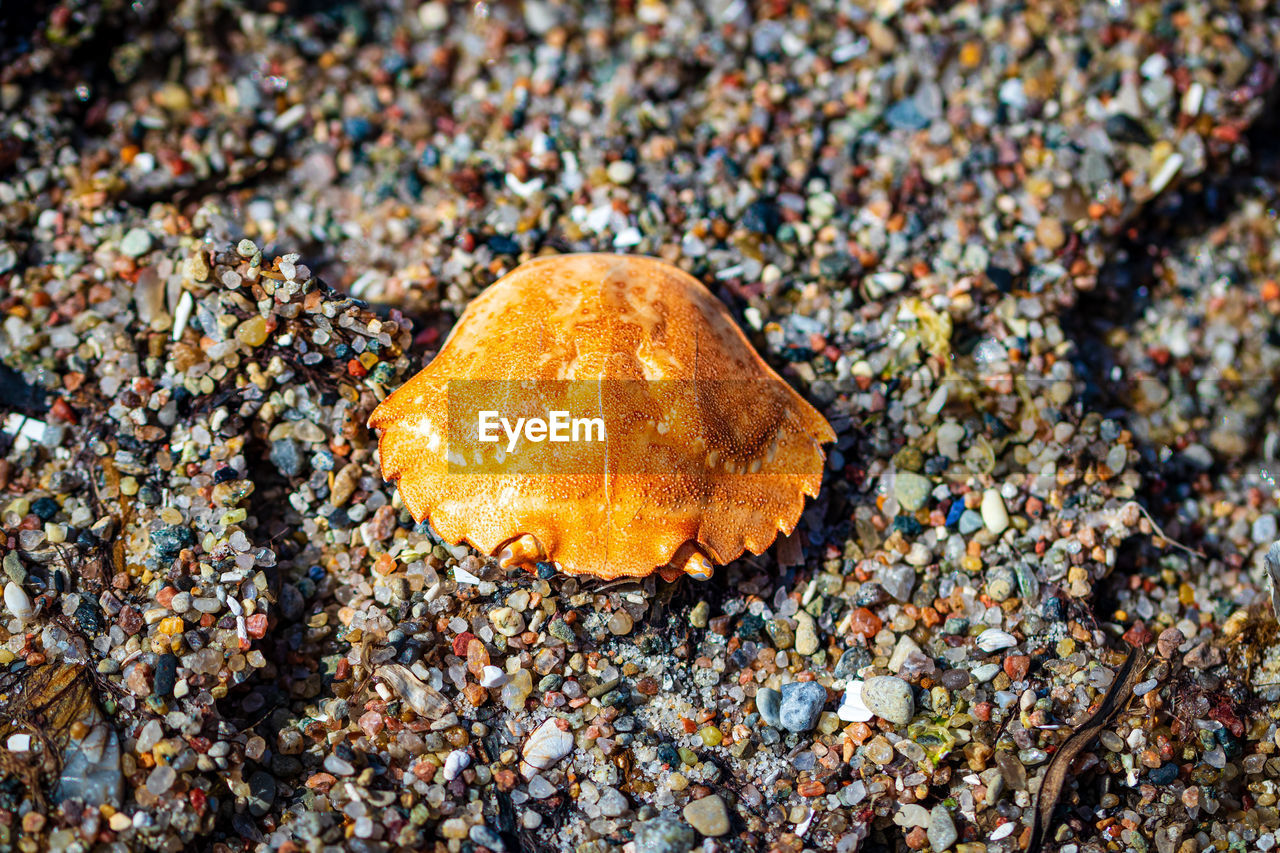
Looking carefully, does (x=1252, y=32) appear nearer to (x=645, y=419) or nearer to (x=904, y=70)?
(x=904, y=70)

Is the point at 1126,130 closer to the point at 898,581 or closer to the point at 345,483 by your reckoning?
the point at 898,581

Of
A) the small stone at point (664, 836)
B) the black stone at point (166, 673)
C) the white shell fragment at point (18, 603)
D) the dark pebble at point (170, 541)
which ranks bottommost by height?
the small stone at point (664, 836)

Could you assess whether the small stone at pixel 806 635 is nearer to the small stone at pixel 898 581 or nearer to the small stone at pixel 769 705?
the small stone at pixel 769 705

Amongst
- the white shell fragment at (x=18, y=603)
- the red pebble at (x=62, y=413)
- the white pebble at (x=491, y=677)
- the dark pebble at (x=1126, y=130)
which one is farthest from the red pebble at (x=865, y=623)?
the red pebble at (x=62, y=413)

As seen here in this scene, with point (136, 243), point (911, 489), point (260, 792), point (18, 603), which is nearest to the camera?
point (260, 792)

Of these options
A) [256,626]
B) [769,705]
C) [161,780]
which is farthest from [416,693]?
[769,705]
